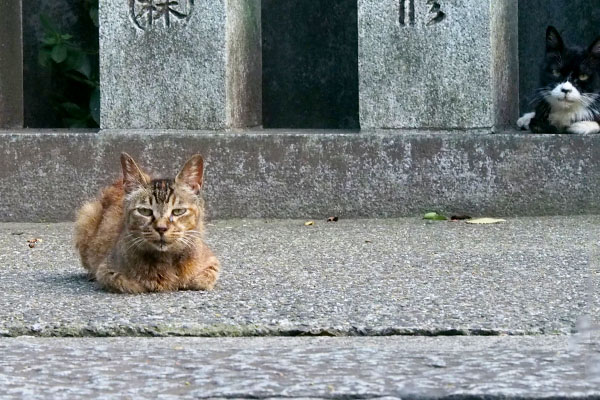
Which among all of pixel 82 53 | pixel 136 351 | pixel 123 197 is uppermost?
pixel 82 53

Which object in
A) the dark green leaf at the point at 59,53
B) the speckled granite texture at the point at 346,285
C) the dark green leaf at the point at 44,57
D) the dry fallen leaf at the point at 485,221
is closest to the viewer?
the speckled granite texture at the point at 346,285

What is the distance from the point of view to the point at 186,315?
162 inches

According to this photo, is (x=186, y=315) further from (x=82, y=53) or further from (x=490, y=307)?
(x=82, y=53)

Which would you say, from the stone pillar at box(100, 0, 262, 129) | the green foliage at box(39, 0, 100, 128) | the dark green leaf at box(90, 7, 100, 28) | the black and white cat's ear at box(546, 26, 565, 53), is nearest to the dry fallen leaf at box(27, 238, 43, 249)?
the stone pillar at box(100, 0, 262, 129)

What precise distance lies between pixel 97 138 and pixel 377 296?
112 inches

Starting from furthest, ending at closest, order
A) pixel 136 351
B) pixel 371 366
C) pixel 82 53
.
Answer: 1. pixel 82 53
2. pixel 136 351
3. pixel 371 366

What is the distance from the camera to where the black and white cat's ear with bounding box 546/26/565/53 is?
271 inches

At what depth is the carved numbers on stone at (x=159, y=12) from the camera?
674 cm

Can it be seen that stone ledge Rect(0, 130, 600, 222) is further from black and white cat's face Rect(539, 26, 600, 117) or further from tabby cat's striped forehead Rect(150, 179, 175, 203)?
tabby cat's striped forehead Rect(150, 179, 175, 203)

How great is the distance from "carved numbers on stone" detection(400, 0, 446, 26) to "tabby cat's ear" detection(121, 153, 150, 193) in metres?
2.50

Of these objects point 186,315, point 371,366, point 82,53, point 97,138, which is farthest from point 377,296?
point 82,53

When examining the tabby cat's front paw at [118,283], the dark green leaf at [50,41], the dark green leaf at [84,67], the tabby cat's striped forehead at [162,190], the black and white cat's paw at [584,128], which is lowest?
the tabby cat's front paw at [118,283]

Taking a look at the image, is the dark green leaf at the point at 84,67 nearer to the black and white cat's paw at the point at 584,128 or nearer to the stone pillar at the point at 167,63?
the stone pillar at the point at 167,63

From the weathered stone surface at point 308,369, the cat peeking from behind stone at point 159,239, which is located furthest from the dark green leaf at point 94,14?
the weathered stone surface at point 308,369
